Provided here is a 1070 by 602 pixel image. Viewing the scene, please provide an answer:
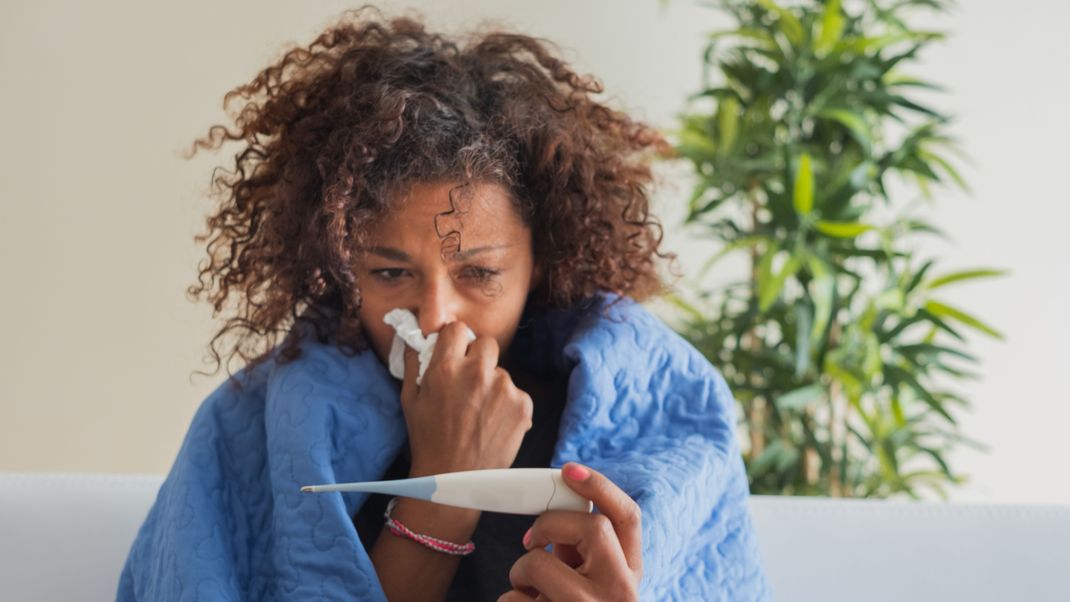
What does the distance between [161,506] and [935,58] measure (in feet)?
8.22

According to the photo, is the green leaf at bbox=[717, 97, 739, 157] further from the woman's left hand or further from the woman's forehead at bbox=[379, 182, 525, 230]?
the woman's left hand

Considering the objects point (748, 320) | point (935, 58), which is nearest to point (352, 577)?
point (748, 320)

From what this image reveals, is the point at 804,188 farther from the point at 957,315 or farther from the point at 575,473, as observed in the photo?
the point at 575,473

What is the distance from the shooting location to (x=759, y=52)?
2318 millimetres

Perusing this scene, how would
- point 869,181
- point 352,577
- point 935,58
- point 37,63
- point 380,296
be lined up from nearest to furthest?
point 352,577 < point 380,296 < point 869,181 < point 37,63 < point 935,58

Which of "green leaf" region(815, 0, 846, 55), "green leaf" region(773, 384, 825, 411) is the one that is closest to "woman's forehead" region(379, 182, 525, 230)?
"green leaf" region(773, 384, 825, 411)

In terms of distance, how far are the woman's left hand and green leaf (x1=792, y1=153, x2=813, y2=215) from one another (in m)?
1.38

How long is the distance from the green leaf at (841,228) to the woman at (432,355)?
0.91 metres

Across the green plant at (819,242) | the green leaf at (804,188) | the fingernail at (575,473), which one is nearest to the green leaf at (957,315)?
the green plant at (819,242)

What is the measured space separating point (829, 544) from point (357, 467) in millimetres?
643

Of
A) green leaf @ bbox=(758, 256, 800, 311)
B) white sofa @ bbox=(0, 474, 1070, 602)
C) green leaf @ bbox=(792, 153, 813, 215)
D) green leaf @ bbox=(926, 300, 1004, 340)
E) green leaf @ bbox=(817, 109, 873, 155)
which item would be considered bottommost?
white sofa @ bbox=(0, 474, 1070, 602)

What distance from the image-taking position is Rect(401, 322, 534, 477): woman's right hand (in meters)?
1.15

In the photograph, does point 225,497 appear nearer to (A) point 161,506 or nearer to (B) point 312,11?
(A) point 161,506

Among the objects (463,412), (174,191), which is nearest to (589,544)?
(463,412)
